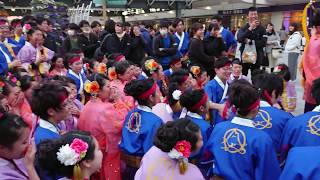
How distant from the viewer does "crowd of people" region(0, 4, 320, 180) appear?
2113mm

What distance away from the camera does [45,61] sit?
18.5 ft

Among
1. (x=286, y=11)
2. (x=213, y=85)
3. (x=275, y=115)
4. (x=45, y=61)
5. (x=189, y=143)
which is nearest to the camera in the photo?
(x=189, y=143)

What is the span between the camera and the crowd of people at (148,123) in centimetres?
211

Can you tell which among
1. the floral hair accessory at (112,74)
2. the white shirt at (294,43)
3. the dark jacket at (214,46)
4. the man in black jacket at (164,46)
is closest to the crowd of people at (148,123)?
the floral hair accessory at (112,74)

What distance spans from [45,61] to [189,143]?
13.2 feet

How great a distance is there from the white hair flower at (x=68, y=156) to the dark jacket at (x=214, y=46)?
4883 mm

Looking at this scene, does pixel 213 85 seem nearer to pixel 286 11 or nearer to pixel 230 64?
pixel 230 64

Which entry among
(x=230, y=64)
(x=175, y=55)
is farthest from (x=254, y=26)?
(x=230, y=64)

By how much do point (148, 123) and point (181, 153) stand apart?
108 centimetres

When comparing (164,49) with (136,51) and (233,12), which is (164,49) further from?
(233,12)

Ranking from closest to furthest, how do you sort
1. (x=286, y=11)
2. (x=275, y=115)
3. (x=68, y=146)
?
1. (x=68, y=146)
2. (x=275, y=115)
3. (x=286, y=11)

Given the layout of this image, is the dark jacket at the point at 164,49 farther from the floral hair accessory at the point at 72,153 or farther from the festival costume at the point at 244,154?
the floral hair accessory at the point at 72,153

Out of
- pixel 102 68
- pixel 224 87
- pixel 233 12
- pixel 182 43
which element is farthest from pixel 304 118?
pixel 233 12

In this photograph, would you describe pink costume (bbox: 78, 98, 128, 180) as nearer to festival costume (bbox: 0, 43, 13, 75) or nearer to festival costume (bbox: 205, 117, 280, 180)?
festival costume (bbox: 205, 117, 280, 180)
